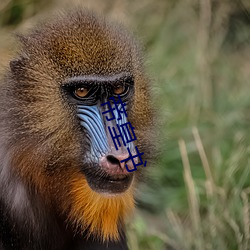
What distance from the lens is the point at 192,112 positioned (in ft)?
20.3

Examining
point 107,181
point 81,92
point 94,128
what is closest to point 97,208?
point 107,181

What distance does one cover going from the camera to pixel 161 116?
4059 mm

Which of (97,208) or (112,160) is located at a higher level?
(112,160)

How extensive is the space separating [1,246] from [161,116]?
3.14 ft

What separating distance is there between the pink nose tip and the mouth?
0.07 feet

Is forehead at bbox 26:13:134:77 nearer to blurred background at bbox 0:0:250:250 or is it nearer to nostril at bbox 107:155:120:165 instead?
blurred background at bbox 0:0:250:250

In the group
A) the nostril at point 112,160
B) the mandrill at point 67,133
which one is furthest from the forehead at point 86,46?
the nostril at point 112,160

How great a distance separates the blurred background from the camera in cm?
489

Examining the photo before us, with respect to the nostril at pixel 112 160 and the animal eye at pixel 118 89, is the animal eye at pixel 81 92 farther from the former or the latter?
the nostril at pixel 112 160

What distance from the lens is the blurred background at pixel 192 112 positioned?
193 inches

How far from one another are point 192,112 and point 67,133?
2.64 meters

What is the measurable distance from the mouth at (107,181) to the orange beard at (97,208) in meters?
0.03

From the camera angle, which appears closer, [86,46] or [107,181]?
[107,181]

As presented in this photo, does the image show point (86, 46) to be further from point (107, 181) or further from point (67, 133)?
point (107, 181)
